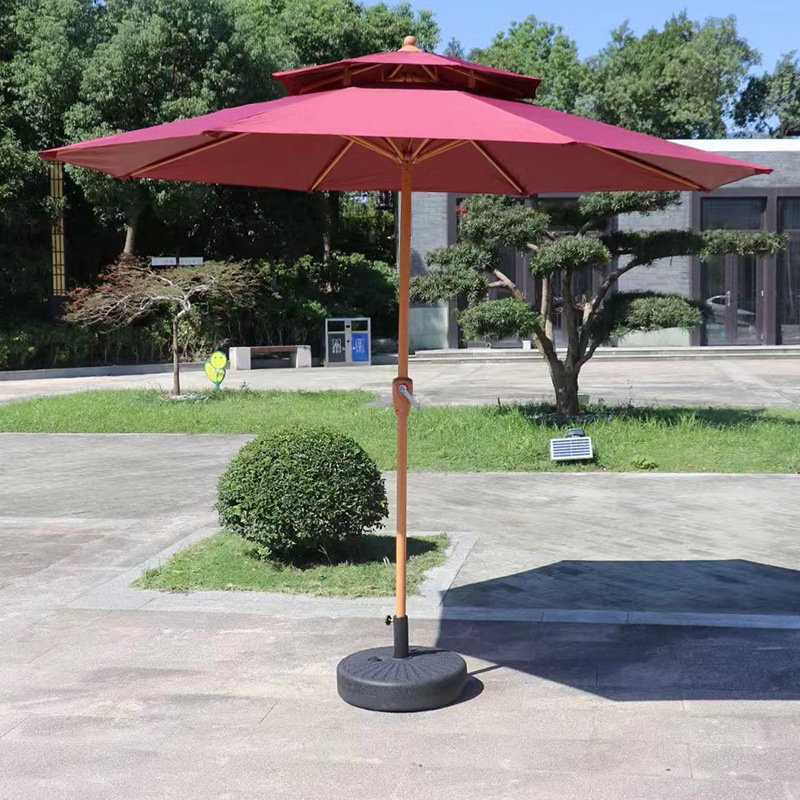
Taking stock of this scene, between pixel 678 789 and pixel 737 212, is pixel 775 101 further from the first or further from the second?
pixel 678 789

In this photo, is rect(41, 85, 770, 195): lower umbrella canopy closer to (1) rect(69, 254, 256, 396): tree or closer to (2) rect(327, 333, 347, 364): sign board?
(1) rect(69, 254, 256, 396): tree

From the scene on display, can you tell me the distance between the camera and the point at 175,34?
25.3 metres

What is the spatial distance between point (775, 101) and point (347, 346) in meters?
39.3

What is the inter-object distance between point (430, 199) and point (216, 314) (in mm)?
6475

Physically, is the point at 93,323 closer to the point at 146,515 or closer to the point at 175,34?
the point at 175,34

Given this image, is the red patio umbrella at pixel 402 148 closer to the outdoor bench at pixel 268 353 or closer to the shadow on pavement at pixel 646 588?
the shadow on pavement at pixel 646 588

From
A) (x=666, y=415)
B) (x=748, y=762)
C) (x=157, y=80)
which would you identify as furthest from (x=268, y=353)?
(x=748, y=762)

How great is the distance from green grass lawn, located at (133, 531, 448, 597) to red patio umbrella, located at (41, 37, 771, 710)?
4.70 feet

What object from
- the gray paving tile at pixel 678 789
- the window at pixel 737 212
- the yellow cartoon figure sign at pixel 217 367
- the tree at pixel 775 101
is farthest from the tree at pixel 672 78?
the gray paving tile at pixel 678 789

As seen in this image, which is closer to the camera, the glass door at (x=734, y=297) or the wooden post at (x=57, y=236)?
the wooden post at (x=57, y=236)

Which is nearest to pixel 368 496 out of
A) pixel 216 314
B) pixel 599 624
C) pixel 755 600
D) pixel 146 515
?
pixel 599 624

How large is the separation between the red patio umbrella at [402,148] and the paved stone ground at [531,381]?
432 inches

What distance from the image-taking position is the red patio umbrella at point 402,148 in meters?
4.06

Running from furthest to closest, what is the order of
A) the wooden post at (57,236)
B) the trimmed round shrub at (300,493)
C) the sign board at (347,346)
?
1. the sign board at (347,346)
2. the wooden post at (57,236)
3. the trimmed round shrub at (300,493)
